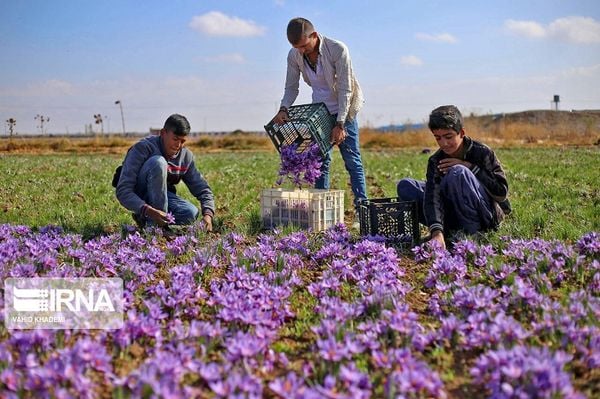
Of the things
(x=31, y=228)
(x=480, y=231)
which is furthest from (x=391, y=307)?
(x=31, y=228)

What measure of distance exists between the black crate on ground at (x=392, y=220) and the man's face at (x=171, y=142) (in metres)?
2.14

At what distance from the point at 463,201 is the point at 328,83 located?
95.1 inches

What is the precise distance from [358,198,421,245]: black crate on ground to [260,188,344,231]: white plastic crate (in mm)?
597

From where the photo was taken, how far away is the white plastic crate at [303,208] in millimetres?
6664

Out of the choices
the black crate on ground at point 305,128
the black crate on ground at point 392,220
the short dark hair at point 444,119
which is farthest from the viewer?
the black crate on ground at point 305,128

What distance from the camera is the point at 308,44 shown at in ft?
22.4

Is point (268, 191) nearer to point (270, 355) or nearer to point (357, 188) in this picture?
point (357, 188)

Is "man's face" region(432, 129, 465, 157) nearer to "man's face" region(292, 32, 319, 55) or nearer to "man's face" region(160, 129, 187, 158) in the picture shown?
"man's face" region(292, 32, 319, 55)

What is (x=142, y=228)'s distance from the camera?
22.6 feet

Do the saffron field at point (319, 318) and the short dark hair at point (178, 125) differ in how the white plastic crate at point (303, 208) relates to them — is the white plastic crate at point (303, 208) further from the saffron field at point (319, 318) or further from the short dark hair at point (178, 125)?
the short dark hair at point (178, 125)

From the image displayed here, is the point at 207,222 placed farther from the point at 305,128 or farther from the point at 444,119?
the point at 444,119

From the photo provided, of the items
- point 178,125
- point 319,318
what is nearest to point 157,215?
point 178,125

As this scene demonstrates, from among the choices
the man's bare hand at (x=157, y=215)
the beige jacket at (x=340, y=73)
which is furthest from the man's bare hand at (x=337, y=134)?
the man's bare hand at (x=157, y=215)

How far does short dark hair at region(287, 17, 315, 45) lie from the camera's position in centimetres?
658
